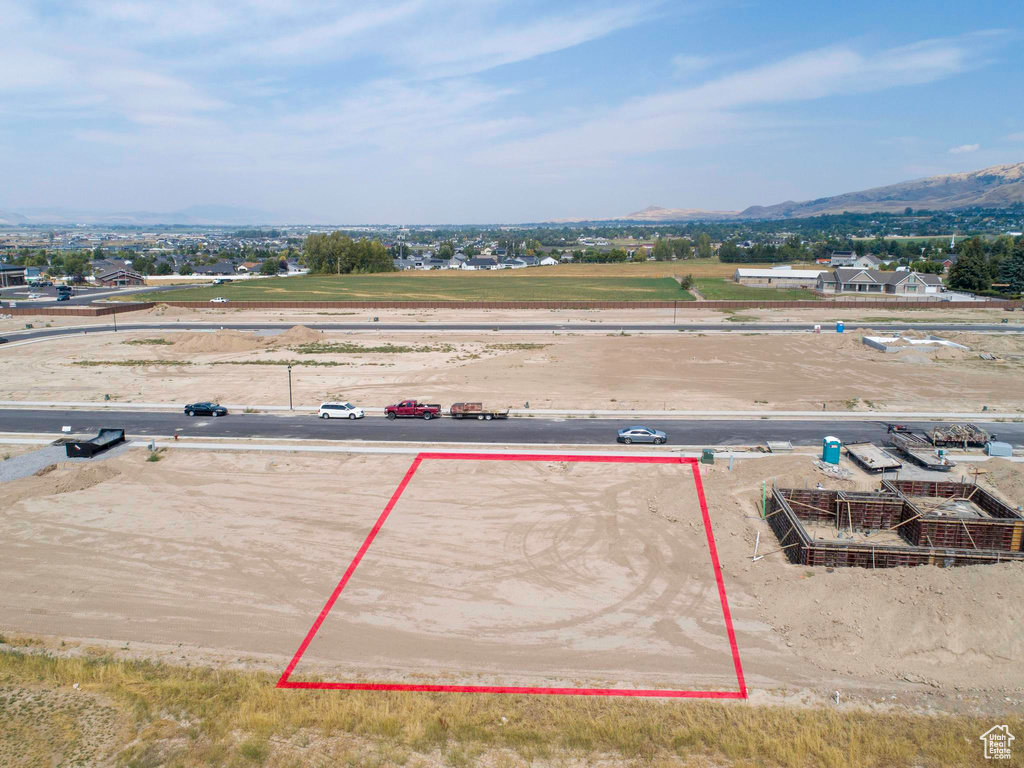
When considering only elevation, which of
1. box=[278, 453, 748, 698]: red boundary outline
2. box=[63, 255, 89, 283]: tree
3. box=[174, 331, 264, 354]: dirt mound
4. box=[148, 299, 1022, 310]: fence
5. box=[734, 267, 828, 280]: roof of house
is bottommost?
box=[278, 453, 748, 698]: red boundary outline

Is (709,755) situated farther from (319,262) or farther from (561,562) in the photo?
(319,262)

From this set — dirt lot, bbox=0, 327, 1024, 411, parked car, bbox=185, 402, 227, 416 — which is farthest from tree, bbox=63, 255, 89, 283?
parked car, bbox=185, 402, 227, 416

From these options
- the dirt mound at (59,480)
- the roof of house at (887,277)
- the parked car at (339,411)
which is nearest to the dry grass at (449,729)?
the dirt mound at (59,480)

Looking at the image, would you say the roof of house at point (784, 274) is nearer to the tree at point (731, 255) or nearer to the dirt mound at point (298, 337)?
the tree at point (731, 255)

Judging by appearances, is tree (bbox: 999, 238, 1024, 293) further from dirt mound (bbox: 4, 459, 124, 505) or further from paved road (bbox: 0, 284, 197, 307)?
paved road (bbox: 0, 284, 197, 307)

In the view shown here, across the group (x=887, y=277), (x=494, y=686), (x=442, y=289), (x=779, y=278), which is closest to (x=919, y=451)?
(x=494, y=686)

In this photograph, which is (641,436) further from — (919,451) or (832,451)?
(919,451)

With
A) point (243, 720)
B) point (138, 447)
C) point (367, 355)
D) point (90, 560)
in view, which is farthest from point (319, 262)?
point (243, 720)
